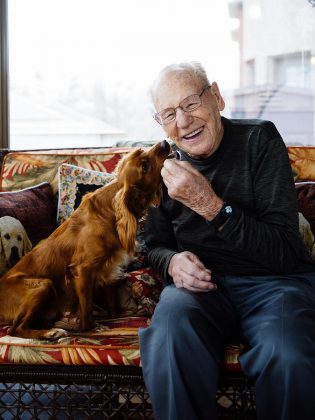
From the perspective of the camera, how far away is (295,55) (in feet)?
10.6

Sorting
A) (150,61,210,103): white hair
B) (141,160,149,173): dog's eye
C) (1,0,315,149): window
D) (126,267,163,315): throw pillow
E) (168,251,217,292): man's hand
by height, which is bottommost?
(126,267,163,315): throw pillow

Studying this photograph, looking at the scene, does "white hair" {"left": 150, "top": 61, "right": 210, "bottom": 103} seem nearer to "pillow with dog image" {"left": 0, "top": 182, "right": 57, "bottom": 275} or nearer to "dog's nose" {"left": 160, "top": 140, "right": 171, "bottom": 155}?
"dog's nose" {"left": 160, "top": 140, "right": 171, "bottom": 155}

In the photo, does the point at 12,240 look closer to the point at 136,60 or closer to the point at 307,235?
the point at 307,235

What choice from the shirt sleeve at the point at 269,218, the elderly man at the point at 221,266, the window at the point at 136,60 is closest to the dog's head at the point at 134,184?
the elderly man at the point at 221,266

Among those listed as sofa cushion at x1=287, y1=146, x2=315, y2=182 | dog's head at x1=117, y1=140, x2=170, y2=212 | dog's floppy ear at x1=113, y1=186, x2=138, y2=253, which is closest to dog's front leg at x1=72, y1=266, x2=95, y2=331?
dog's floppy ear at x1=113, y1=186, x2=138, y2=253

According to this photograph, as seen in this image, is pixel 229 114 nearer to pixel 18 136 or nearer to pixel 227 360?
pixel 18 136

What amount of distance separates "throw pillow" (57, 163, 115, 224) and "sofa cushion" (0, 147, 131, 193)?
10 centimetres

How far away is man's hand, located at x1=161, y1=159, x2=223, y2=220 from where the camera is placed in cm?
163

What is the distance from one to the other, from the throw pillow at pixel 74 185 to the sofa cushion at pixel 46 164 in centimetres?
10

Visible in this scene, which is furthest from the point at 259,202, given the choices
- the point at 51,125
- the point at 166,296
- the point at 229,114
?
the point at 51,125

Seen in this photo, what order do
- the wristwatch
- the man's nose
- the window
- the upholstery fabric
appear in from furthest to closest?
1. the window
2. the upholstery fabric
3. the man's nose
4. the wristwatch

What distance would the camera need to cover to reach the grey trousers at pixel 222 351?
4.60 feet

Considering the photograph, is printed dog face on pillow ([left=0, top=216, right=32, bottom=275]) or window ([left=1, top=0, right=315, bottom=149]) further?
window ([left=1, top=0, right=315, bottom=149])

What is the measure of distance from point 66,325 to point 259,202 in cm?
75
